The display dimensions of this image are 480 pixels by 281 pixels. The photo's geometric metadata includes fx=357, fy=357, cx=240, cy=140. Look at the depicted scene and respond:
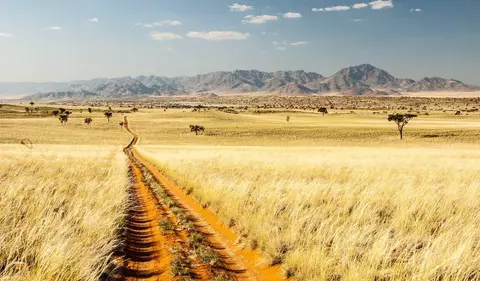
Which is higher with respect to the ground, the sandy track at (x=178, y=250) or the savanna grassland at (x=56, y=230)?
the savanna grassland at (x=56, y=230)

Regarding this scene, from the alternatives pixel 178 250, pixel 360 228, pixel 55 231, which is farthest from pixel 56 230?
pixel 360 228

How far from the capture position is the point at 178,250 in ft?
24.9

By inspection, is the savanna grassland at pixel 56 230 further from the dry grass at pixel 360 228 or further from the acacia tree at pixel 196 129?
the acacia tree at pixel 196 129

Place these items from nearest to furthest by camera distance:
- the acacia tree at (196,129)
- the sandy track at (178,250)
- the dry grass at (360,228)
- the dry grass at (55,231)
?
the dry grass at (55,231) → the dry grass at (360,228) → the sandy track at (178,250) → the acacia tree at (196,129)

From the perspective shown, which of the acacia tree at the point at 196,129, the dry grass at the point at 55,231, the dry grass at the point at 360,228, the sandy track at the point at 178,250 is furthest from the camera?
the acacia tree at the point at 196,129

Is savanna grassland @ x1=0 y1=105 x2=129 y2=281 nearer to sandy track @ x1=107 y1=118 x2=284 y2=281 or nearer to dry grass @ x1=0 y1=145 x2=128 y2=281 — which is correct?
dry grass @ x1=0 y1=145 x2=128 y2=281

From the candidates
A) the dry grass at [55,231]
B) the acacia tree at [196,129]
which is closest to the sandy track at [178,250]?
the dry grass at [55,231]

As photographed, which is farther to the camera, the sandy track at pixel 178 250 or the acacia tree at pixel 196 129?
the acacia tree at pixel 196 129

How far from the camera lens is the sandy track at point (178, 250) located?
21.2 ft

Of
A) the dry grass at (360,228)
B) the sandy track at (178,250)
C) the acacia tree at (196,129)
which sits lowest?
the acacia tree at (196,129)

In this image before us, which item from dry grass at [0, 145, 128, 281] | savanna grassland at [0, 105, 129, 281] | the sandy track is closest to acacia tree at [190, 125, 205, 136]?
savanna grassland at [0, 105, 129, 281]

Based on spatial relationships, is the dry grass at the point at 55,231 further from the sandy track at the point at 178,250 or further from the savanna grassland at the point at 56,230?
the sandy track at the point at 178,250

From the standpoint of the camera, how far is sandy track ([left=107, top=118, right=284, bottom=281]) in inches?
254

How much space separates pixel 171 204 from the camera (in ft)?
42.4
